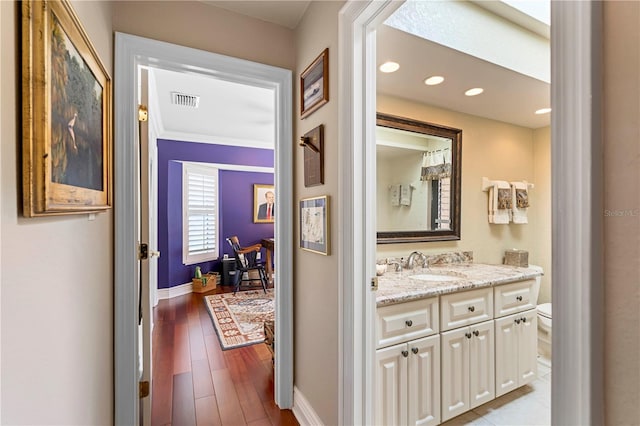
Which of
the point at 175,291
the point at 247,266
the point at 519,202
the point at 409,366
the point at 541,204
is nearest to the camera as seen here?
the point at 409,366

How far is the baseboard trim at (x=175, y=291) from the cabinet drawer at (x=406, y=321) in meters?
3.90

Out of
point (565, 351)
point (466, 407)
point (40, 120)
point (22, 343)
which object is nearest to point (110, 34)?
point (40, 120)

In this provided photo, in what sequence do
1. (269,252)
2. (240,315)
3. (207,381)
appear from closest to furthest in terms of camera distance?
(207,381) < (240,315) < (269,252)

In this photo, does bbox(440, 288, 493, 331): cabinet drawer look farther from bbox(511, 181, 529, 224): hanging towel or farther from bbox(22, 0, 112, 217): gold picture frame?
bbox(22, 0, 112, 217): gold picture frame

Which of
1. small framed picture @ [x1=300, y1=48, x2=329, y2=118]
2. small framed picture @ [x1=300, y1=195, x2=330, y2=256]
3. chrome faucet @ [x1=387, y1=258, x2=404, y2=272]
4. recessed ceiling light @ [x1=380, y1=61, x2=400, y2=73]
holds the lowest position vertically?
chrome faucet @ [x1=387, y1=258, x2=404, y2=272]

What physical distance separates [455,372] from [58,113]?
7.08 ft

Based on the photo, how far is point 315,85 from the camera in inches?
63.5

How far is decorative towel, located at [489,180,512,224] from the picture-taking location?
8.80 ft

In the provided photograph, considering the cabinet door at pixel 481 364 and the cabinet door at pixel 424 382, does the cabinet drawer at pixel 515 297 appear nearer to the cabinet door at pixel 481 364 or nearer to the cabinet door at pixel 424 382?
the cabinet door at pixel 481 364

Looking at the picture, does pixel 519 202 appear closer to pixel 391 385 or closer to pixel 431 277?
pixel 431 277

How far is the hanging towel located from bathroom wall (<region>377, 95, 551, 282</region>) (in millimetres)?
85

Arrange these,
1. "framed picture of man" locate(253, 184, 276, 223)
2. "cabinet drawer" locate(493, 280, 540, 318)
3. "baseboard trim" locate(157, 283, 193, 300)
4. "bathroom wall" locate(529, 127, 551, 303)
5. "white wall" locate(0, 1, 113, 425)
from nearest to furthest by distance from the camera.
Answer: "white wall" locate(0, 1, 113, 425)
"cabinet drawer" locate(493, 280, 540, 318)
"bathroom wall" locate(529, 127, 551, 303)
"baseboard trim" locate(157, 283, 193, 300)
"framed picture of man" locate(253, 184, 276, 223)

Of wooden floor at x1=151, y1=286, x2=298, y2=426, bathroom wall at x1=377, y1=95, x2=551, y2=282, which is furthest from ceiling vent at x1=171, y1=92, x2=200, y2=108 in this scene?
wooden floor at x1=151, y1=286, x2=298, y2=426

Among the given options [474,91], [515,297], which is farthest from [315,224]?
[474,91]
